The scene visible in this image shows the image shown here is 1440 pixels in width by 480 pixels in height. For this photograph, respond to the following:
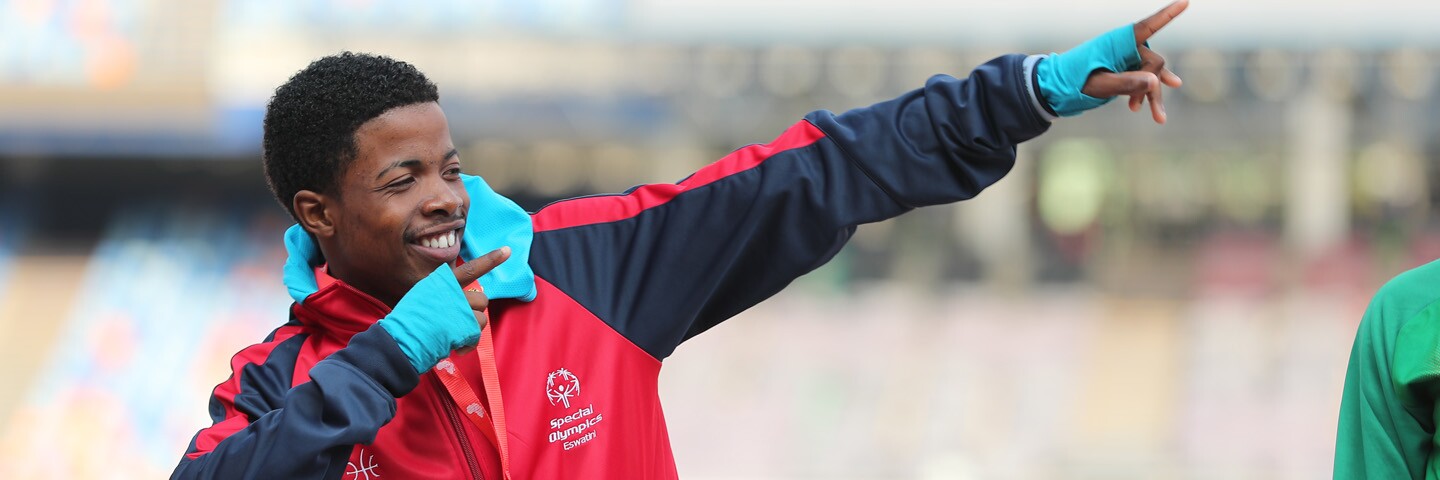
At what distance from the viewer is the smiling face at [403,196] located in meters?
1.60

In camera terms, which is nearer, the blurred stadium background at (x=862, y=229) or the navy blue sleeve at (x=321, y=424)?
the navy blue sleeve at (x=321, y=424)

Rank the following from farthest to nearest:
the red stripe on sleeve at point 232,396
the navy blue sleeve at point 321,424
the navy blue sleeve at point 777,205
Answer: the navy blue sleeve at point 777,205 < the red stripe on sleeve at point 232,396 < the navy blue sleeve at point 321,424

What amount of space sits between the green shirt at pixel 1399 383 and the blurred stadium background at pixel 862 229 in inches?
248

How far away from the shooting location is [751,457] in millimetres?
7664

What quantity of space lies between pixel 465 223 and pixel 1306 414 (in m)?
7.25

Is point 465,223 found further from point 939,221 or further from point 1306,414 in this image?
point 939,221

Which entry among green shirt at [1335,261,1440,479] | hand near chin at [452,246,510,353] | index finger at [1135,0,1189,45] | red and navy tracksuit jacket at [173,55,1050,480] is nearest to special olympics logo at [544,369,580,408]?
red and navy tracksuit jacket at [173,55,1050,480]

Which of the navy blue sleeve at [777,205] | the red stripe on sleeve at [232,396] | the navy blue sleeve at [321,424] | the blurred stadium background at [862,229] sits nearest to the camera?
the navy blue sleeve at [321,424]

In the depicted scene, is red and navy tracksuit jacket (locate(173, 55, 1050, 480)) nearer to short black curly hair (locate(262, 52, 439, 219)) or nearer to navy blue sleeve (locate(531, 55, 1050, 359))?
navy blue sleeve (locate(531, 55, 1050, 359))

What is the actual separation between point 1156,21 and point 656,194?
591 mm

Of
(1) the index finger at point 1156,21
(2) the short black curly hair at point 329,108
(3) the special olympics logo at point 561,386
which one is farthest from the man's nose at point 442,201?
(1) the index finger at point 1156,21

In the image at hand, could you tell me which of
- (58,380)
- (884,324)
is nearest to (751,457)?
(884,324)

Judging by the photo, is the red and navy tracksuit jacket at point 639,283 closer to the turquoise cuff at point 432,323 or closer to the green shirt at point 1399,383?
the turquoise cuff at point 432,323

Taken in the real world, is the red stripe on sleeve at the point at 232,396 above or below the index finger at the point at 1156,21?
below
